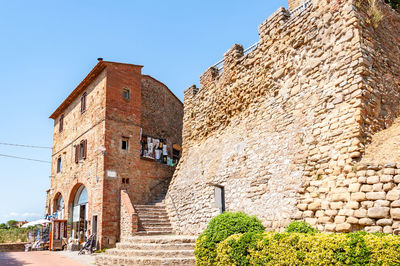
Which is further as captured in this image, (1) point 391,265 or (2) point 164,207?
(2) point 164,207

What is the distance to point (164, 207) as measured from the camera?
15672mm

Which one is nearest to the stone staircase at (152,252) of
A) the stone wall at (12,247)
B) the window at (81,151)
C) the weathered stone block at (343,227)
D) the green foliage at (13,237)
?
the weathered stone block at (343,227)

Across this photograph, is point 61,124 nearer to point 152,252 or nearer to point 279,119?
point 152,252

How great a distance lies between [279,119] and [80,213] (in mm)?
13011

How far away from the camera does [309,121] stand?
29.3 ft

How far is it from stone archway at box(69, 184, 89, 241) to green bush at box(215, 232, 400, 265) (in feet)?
39.5

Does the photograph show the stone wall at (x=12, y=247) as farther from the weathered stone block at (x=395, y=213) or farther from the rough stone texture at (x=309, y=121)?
the weathered stone block at (x=395, y=213)

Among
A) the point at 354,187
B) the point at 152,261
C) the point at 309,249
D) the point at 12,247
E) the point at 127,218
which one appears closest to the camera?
the point at 309,249

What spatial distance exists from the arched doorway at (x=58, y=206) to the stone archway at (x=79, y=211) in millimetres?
2295

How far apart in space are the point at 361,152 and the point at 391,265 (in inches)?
117

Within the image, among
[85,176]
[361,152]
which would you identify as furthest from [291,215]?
[85,176]

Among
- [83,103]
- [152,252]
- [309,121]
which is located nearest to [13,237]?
[83,103]

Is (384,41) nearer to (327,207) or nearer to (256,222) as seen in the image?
(327,207)

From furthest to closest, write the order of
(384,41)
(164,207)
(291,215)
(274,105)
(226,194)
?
1. (164,207)
2. (226,194)
3. (274,105)
4. (384,41)
5. (291,215)
